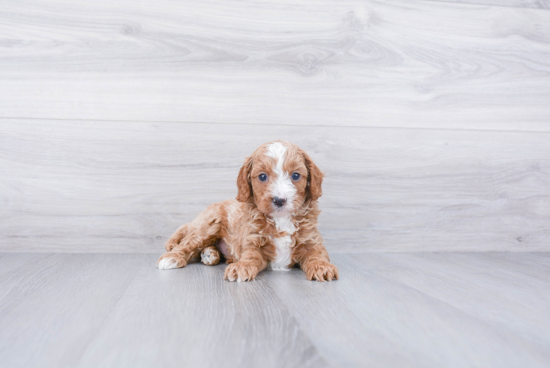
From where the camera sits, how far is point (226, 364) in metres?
0.74

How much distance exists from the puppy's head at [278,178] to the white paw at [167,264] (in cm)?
38

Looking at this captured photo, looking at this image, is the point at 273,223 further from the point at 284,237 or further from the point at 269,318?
the point at 269,318

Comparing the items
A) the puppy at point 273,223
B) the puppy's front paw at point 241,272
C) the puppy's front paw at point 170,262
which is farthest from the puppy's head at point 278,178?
the puppy's front paw at point 170,262

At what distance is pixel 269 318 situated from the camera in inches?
38.7

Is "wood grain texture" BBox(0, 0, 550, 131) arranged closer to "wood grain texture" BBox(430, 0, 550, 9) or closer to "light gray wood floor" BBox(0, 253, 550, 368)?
"wood grain texture" BBox(430, 0, 550, 9)

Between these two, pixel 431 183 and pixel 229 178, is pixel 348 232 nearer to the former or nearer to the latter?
pixel 431 183

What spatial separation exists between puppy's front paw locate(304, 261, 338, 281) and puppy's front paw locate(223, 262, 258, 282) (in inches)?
7.5

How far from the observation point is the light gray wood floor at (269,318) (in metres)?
0.78

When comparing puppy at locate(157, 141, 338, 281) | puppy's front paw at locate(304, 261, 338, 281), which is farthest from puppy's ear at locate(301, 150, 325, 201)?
puppy's front paw at locate(304, 261, 338, 281)

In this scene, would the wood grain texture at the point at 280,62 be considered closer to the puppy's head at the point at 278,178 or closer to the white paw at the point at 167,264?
the puppy's head at the point at 278,178

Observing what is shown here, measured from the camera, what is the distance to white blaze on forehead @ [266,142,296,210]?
137 cm

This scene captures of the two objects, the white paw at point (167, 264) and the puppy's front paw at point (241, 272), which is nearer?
the puppy's front paw at point (241, 272)

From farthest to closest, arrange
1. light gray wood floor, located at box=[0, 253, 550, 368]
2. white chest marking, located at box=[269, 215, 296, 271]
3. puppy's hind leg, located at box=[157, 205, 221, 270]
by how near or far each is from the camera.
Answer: puppy's hind leg, located at box=[157, 205, 221, 270] < white chest marking, located at box=[269, 215, 296, 271] < light gray wood floor, located at box=[0, 253, 550, 368]

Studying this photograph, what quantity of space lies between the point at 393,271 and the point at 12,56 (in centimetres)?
189
